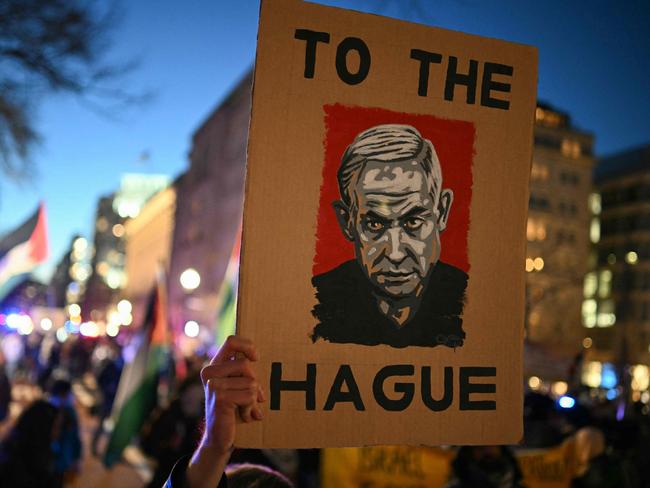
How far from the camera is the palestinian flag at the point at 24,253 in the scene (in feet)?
26.6

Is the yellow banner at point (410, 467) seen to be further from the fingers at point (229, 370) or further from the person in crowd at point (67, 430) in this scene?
the fingers at point (229, 370)

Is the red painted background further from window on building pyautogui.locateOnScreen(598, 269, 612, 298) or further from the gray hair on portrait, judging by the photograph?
window on building pyautogui.locateOnScreen(598, 269, 612, 298)

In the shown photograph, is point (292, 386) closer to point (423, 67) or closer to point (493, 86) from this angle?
point (423, 67)

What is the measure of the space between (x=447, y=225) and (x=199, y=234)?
A: 251 feet

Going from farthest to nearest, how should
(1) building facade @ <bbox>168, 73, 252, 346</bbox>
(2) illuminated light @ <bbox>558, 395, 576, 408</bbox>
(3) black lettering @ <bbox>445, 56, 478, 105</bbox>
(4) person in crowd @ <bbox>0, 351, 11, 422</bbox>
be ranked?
(1) building facade @ <bbox>168, 73, 252, 346</bbox>, (4) person in crowd @ <bbox>0, 351, 11, 422</bbox>, (2) illuminated light @ <bbox>558, 395, 576, 408</bbox>, (3) black lettering @ <bbox>445, 56, 478, 105</bbox>

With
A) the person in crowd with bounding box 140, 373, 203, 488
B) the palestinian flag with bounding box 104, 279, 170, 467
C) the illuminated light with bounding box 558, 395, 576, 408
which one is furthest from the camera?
the palestinian flag with bounding box 104, 279, 170, 467

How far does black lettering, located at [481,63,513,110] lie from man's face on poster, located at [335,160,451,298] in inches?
15.2

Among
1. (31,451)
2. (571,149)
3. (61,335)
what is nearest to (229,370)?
(31,451)

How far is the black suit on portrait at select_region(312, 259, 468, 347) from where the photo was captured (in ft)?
7.43

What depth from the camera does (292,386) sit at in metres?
2.20

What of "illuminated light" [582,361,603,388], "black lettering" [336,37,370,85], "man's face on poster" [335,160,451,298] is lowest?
Answer: "illuminated light" [582,361,603,388]

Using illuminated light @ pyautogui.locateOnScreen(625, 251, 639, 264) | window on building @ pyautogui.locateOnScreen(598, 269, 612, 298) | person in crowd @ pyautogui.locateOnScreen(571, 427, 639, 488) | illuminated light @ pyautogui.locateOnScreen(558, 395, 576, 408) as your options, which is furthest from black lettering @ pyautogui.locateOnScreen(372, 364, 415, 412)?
window on building @ pyautogui.locateOnScreen(598, 269, 612, 298)

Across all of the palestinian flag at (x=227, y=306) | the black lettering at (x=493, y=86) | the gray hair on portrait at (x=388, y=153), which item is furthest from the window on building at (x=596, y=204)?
the gray hair on portrait at (x=388, y=153)

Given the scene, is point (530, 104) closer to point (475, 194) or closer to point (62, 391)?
point (475, 194)
